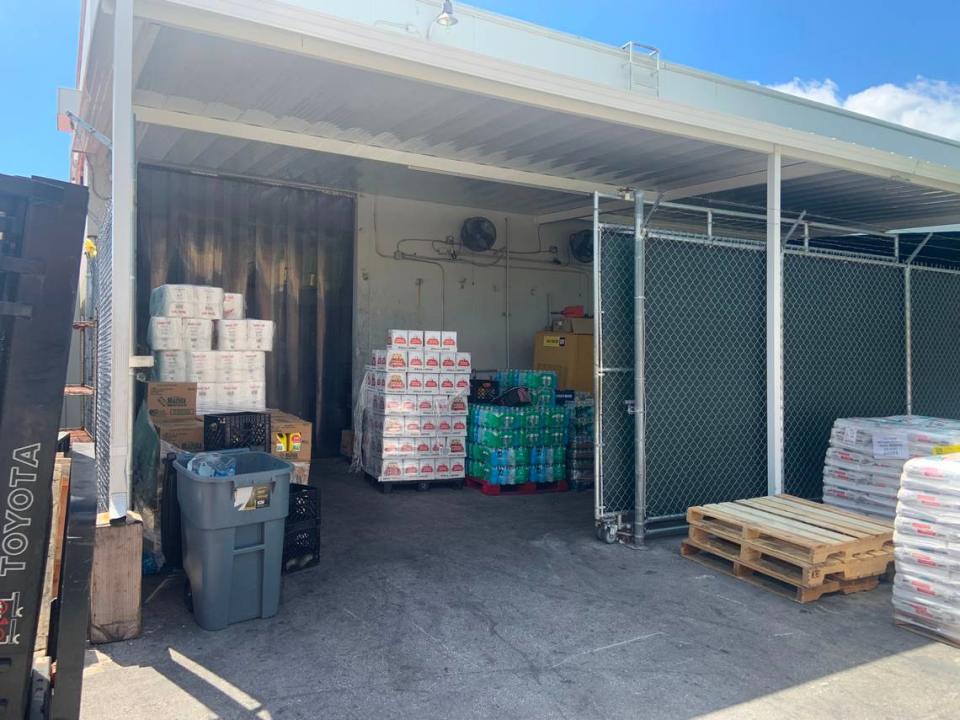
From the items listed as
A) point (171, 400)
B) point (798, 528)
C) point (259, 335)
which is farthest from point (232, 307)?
point (798, 528)

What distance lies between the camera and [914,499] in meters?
4.70

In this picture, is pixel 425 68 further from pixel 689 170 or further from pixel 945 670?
pixel 945 670

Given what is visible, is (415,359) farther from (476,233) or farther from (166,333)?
(476,233)

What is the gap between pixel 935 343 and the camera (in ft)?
28.3

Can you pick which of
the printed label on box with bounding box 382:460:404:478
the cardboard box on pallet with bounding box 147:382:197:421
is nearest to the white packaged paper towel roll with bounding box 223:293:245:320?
the cardboard box on pallet with bounding box 147:382:197:421

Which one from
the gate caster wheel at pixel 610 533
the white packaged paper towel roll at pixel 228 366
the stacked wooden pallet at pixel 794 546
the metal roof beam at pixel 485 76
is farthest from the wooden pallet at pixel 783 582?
the white packaged paper towel roll at pixel 228 366

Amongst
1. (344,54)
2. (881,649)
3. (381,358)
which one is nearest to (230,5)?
(344,54)

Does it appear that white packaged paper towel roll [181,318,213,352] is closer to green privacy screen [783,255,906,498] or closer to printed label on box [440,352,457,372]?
printed label on box [440,352,457,372]

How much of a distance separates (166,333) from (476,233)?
566 centimetres

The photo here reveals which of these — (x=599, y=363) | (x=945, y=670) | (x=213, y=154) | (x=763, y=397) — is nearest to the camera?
(x=945, y=670)

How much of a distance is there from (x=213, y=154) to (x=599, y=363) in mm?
5857

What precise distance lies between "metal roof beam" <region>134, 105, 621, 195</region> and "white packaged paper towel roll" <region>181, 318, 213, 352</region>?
207 centimetres

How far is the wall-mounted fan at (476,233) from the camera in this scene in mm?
11828

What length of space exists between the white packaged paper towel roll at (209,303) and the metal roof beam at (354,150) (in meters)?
1.81
